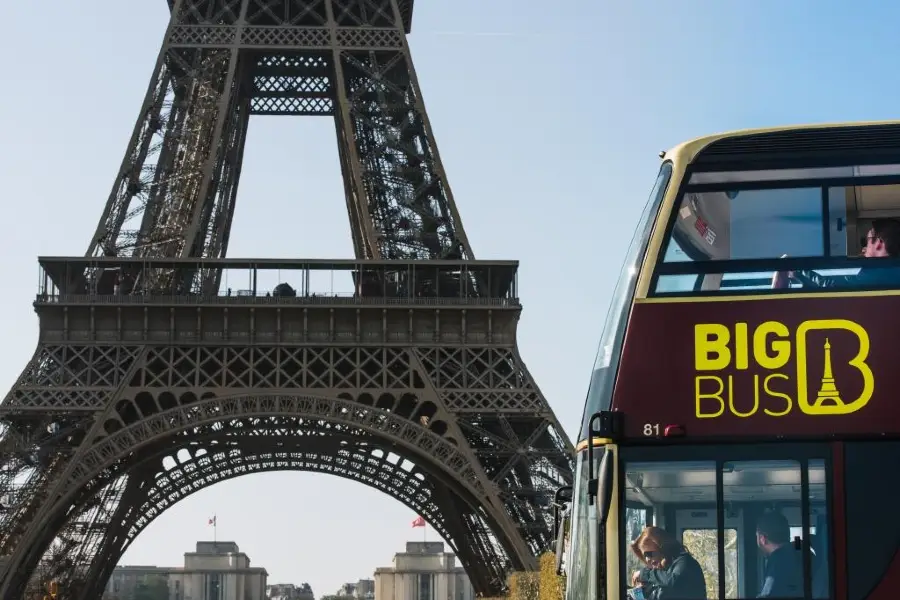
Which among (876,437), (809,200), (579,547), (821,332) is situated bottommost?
(579,547)

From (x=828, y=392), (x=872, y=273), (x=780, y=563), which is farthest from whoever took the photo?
(x=872, y=273)

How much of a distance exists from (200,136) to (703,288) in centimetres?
3982

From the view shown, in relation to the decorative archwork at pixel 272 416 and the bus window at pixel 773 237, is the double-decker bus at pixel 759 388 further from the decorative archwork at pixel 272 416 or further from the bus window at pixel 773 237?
the decorative archwork at pixel 272 416

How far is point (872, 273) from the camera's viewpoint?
13539 millimetres

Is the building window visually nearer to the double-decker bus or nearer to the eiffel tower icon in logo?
the double-decker bus

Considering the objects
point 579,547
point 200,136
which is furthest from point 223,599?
point 579,547

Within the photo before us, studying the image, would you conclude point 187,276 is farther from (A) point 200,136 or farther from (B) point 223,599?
(B) point 223,599

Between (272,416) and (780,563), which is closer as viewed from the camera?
(780,563)

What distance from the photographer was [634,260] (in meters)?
14.1

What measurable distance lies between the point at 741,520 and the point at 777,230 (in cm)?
251

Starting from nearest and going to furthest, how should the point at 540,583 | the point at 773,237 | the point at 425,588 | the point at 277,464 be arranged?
the point at 773,237
the point at 540,583
the point at 277,464
the point at 425,588

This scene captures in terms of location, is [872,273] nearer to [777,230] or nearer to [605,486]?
[777,230]

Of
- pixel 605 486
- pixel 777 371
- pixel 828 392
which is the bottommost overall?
pixel 605 486

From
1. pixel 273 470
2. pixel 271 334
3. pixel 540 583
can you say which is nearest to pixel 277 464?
pixel 273 470
